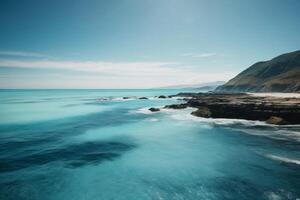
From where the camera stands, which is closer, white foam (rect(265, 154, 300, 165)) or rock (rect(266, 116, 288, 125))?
white foam (rect(265, 154, 300, 165))

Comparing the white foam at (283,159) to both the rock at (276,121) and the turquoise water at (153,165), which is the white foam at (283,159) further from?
the rock at (276,121)

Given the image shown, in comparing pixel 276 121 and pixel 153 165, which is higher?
pixel 276 121

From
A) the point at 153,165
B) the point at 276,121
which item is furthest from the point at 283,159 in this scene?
the point at 276,121

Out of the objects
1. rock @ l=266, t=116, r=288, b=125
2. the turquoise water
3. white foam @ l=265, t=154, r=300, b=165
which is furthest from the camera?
rock @ l=266, t=116, r=288, b=125

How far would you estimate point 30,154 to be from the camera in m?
25.0

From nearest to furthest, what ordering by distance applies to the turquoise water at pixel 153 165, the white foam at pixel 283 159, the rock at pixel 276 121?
the turquoise water at pixel 153 165 < the white foam at pixel 283 159 < the rock at pixel 276 121

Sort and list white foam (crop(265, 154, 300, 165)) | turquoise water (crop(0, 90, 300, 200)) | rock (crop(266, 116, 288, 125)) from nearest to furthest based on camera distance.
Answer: turquoise water (crop(0, 90, 300, 200))
white foam (crop(265, 154, 300, 165))
rock (crop(266, 116, 288, 125))

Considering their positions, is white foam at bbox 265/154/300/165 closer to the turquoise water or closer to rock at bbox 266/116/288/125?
the turquoise water

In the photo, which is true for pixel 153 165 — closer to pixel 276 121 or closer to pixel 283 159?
pixel 283 159

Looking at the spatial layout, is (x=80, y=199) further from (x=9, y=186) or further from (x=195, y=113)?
(x=195, y=113)

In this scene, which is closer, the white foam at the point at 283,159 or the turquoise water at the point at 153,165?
the turquoise water at the point at 153,165

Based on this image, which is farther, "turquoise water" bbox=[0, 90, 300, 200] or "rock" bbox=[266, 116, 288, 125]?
"rock" bbox=[266, 116, 288, 125]

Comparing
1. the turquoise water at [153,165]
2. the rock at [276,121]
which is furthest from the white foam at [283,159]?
the rock at [276,121]

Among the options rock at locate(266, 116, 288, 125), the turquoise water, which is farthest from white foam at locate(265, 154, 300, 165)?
rock at locate(266, 116, 288, 125)
